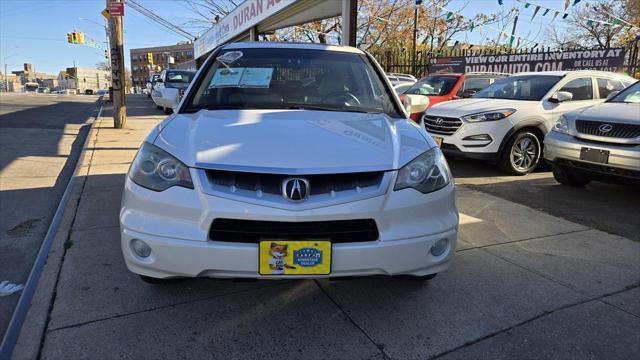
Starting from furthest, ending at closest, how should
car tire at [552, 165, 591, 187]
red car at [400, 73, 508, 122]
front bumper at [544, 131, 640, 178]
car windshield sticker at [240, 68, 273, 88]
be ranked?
red car at [400, 73, 508, 122] → car tire at [552, 165, 591, 187] → front bumper at [544, 131, 640, 178] → car windshield sticker at [240, 68, 273, 88]

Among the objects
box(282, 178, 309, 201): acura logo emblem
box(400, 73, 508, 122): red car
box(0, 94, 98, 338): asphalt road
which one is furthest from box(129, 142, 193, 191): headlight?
box(400, 73, 508, 122): red car

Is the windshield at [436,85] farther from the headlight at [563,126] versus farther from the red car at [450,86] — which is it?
the headlight at [563,126]

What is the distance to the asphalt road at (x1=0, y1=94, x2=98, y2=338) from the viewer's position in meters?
3.43

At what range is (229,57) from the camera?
3.59m

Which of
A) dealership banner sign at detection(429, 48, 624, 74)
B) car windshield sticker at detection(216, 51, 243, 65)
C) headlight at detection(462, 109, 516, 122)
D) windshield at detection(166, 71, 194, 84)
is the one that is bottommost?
headlight at detection(462, 109, 516, 122)

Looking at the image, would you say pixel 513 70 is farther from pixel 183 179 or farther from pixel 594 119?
pixel 183 179

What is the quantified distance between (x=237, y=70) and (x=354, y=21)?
16.8 feet

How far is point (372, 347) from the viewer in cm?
231

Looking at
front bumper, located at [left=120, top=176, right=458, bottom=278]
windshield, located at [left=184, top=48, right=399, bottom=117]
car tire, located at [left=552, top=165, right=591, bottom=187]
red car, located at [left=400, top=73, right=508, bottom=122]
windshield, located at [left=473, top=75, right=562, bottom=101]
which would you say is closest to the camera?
front bumper, located at [left=120, top=176, right=458, bottom=278]

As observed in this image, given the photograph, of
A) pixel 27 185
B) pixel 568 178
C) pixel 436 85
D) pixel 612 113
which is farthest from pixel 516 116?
pixel 27 185

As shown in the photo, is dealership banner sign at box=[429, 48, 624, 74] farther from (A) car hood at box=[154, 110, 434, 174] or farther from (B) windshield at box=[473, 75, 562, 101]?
(A) car hood at box=[154, 110, 434, 174]

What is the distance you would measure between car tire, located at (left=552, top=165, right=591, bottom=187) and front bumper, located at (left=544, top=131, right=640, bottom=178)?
32cm

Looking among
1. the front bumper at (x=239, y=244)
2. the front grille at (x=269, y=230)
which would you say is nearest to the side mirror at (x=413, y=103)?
the front bumper at (x=239, y=244)

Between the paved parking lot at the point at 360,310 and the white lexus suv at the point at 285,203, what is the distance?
1.33 ft
